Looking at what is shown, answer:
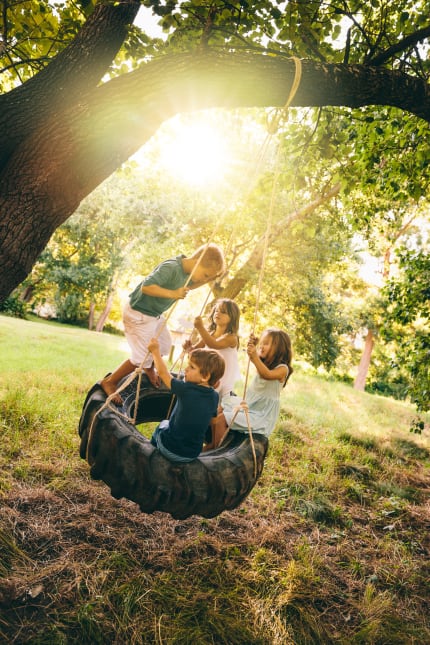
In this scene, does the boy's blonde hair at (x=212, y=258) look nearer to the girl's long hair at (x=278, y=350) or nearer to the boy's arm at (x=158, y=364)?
the girl's long hair at (x=278, y=350)

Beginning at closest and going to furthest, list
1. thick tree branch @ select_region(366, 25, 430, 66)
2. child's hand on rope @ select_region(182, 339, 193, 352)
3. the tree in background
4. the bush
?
thick tree branch @ select_region(366, 25, 430, 66) < child's hand on rope @ select_region(182, 339, 193, 352) < the tree in background < the bush

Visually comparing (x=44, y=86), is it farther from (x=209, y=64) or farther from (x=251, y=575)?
(x=251, y=575)

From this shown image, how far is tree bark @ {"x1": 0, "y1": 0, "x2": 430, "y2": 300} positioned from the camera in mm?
1925

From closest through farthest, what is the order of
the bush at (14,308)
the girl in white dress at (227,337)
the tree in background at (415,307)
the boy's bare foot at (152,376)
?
1. the boy's bare foot at (152,376)
2. the girl in white dress at (227,337)
3. the tree in background at (415,307)
4. the bush at (14,308)

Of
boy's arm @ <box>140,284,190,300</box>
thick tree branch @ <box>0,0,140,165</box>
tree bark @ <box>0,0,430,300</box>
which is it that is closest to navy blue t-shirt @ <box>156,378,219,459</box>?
boy's arm @ <box>140,284,190,300</box>

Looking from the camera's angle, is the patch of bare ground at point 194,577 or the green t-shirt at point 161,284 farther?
the green t-shirt at point 161,284

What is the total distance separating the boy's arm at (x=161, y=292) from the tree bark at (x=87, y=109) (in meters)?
0.79

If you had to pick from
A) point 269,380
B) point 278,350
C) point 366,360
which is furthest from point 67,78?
point 366,360

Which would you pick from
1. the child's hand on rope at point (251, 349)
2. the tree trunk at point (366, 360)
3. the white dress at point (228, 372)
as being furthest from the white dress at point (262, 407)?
the tree trunk at point (366, 360)

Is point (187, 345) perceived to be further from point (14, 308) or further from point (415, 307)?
point (14, 308)

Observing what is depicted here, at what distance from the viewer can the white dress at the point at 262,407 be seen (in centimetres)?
270

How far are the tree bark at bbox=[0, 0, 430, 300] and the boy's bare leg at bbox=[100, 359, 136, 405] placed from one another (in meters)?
0.93

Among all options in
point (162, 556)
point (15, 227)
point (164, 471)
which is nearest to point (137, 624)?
point (162, 556)

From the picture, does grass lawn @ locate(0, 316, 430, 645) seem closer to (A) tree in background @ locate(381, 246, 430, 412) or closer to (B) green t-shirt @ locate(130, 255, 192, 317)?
(A) tree in background @ locate(381, 246, 430, 412)
